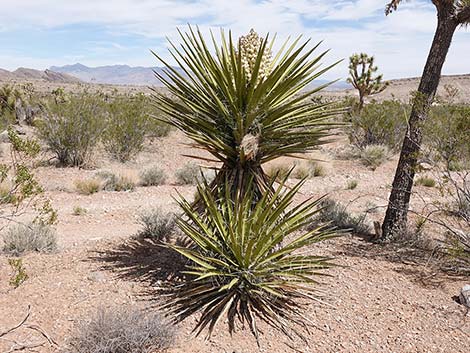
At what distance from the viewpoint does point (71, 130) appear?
43.0 ft

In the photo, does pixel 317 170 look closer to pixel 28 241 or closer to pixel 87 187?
pixel 87 187

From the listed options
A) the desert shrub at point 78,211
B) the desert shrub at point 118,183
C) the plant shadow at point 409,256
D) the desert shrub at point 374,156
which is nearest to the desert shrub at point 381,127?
the desert shrub at point 374,156

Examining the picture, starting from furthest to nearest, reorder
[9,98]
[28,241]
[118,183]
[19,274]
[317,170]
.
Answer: [9,98]
[317,170]
[118,183]
[28,241]
[19,274]


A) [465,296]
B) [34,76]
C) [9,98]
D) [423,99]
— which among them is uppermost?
[423,99]

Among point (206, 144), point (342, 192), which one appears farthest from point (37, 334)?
point (342, 192)

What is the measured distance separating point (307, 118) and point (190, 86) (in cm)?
120

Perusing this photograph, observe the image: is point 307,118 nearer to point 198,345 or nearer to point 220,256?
point 220,256

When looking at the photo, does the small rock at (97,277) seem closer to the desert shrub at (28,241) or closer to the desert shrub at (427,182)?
the desert shrub at (28,241)

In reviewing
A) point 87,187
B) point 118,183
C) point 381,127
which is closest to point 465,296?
point 87,187

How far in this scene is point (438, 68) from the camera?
6.19 m

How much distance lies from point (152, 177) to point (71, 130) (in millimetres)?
3523

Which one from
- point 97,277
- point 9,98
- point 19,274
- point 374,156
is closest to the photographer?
point 19,274

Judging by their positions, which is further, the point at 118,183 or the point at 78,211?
the point at 118,183

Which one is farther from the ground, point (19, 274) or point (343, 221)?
point (19, 274)
